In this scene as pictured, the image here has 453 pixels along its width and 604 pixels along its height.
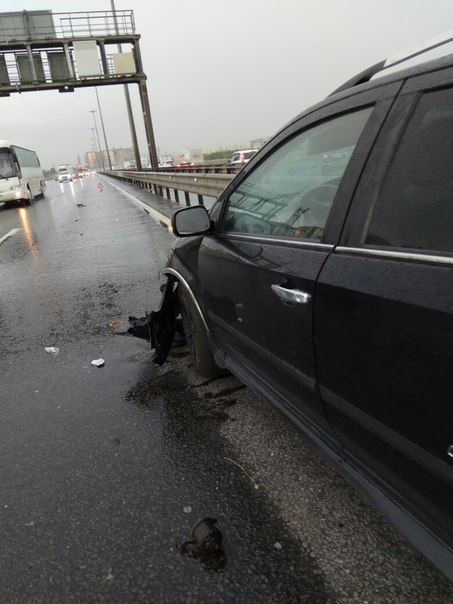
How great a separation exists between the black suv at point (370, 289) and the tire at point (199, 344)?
34.8 inches

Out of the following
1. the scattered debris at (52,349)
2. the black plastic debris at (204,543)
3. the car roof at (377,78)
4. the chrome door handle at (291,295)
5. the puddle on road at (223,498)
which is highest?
the car roof at (377,78)

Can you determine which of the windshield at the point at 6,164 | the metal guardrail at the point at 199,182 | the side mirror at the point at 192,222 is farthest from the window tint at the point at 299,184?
the windshield at the point at 6,164

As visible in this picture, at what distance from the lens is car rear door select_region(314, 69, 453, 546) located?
1.23 meters

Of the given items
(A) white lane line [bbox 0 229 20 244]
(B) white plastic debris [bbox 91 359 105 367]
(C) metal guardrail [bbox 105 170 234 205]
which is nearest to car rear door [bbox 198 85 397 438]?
(B) white plastic debris [bbox 91 359 105 367]

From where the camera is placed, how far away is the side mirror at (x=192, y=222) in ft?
8.91

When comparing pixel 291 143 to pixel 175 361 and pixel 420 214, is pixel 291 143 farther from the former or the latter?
pixel 175 361

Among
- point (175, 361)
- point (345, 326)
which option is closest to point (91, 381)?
point (175, 361)

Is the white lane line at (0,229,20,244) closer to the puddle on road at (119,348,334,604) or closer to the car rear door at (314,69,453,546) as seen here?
the puddle on road at (119,348,334,604)

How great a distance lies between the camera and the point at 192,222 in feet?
8.96

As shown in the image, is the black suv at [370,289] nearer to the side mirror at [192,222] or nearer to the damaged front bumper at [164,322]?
the side mirror at [192,222]

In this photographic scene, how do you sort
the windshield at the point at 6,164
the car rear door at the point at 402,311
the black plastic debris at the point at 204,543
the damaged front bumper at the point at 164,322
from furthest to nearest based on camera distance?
the windshield at the point at 6,164 < the damaged front bumper at the point at 164,322 < the black plastic debris at the point at 204,543 < the car rear door at the point at 402,311

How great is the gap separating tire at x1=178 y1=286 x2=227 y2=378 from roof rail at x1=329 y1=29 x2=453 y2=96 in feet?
5.55

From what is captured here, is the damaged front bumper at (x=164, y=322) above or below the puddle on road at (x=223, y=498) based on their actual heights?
above

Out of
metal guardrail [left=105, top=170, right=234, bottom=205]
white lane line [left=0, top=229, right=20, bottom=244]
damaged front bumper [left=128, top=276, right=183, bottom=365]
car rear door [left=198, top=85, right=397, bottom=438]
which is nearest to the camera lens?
car rear door [left=198, top=85, right=397, bottom=438]
